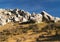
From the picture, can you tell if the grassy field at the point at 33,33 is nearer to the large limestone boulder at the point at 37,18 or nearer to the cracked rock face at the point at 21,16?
the large limestone boulder at the point at 37,18

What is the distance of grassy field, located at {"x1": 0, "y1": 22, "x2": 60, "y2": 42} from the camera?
45.4m

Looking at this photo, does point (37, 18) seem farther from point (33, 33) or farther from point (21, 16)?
point (33, 33)

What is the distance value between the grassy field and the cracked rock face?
3540mm

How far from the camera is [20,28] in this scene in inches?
2206

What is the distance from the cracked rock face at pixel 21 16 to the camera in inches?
2356

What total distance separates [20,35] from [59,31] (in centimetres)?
713

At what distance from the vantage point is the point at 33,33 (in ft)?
166

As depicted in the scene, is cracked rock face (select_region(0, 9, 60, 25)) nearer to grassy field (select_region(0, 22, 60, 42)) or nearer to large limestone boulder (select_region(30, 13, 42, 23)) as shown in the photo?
large limestone boulder (select_region(30, 13, 42, 23))

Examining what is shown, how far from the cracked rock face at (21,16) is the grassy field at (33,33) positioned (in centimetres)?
354

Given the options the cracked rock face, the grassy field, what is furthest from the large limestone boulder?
the grassy field

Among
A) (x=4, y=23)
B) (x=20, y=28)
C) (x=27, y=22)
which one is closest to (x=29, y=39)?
(x=20, y=28)

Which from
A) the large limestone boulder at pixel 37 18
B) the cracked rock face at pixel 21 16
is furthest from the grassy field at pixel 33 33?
the cracked rock face at pixel 21 16

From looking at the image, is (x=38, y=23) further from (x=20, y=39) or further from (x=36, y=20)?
(x=20, y=39)

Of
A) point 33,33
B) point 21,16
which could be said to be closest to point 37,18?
point 21,16
